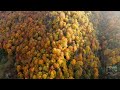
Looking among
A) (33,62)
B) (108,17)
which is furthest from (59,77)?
(108,17)

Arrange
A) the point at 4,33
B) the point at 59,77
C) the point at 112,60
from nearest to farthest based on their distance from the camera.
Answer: the point at 59,77 < the point at 112,60 < the point at 4,33

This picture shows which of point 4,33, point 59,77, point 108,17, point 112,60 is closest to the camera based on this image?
point 59,77

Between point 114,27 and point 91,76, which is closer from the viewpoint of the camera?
point 91,76

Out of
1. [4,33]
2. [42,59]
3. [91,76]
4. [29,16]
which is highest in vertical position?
[29,16]

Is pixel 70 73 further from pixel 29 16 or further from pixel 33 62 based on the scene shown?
pixel 29 16

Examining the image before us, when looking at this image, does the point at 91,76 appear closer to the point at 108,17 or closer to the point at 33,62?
the point at 33,62

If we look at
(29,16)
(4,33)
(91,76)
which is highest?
(29,16)

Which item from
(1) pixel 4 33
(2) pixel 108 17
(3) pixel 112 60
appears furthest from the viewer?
(2) pixel 108 17

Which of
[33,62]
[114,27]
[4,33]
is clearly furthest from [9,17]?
[114,27]

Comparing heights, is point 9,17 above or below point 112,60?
above
